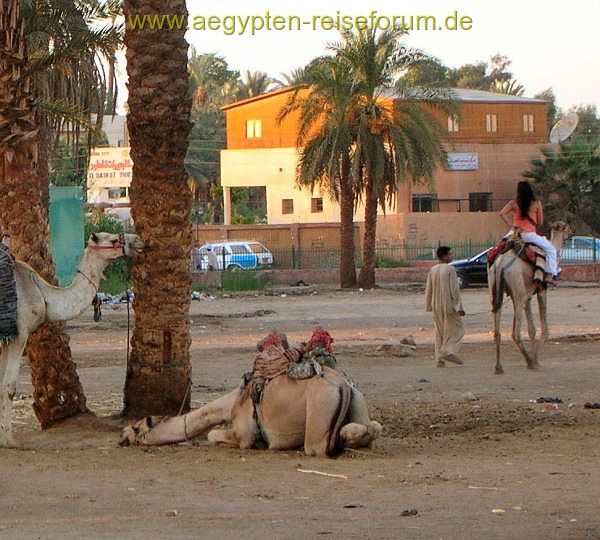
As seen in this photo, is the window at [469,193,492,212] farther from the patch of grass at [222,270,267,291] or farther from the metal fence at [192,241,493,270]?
the patch of grass at [222,270,267,291]

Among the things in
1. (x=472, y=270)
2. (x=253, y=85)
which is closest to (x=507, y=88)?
(x=253, y=85)

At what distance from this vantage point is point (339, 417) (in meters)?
9.76

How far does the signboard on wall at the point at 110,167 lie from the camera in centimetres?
6144

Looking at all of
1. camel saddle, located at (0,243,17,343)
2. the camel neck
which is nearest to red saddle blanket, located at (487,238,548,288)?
the camel neck

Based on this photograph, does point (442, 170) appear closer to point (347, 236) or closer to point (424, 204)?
point (424, 204)

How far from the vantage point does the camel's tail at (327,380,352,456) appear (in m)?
9.75

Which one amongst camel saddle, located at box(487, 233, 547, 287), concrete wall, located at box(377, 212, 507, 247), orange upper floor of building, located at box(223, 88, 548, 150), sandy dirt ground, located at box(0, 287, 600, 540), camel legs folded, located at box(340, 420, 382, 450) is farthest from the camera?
orange upper floor of building, located at box(223, 88, 548, 150)

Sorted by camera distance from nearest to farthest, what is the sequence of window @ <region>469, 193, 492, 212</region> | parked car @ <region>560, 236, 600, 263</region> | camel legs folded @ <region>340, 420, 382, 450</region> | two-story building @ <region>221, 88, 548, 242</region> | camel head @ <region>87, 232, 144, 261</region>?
1. camel legs folded @ <region>340, 420, 382, 450</region>
2. camel head @ <region>87, 232, 144, 261</region>
3. parked car @ <region>560, 236, 600, 263</region>
4. two-story building @ <region>221, 88, 548, 242</region>
5. window @ <region>469, 193, 492, 212</region>

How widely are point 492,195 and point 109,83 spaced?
39817 millimetres

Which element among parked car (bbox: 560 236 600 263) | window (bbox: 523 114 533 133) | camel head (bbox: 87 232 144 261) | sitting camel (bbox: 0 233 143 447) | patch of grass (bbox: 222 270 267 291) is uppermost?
window (bbox: 523 114 533 133)

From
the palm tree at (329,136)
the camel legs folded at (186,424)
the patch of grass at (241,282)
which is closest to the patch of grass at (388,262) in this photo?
the palm tree at (329,136)

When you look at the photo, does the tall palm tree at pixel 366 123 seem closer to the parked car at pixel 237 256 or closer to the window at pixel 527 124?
the parked car at pixel 237 256

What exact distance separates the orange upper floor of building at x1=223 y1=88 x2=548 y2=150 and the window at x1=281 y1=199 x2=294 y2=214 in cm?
295

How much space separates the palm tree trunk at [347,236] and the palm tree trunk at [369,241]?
40 centimetres
